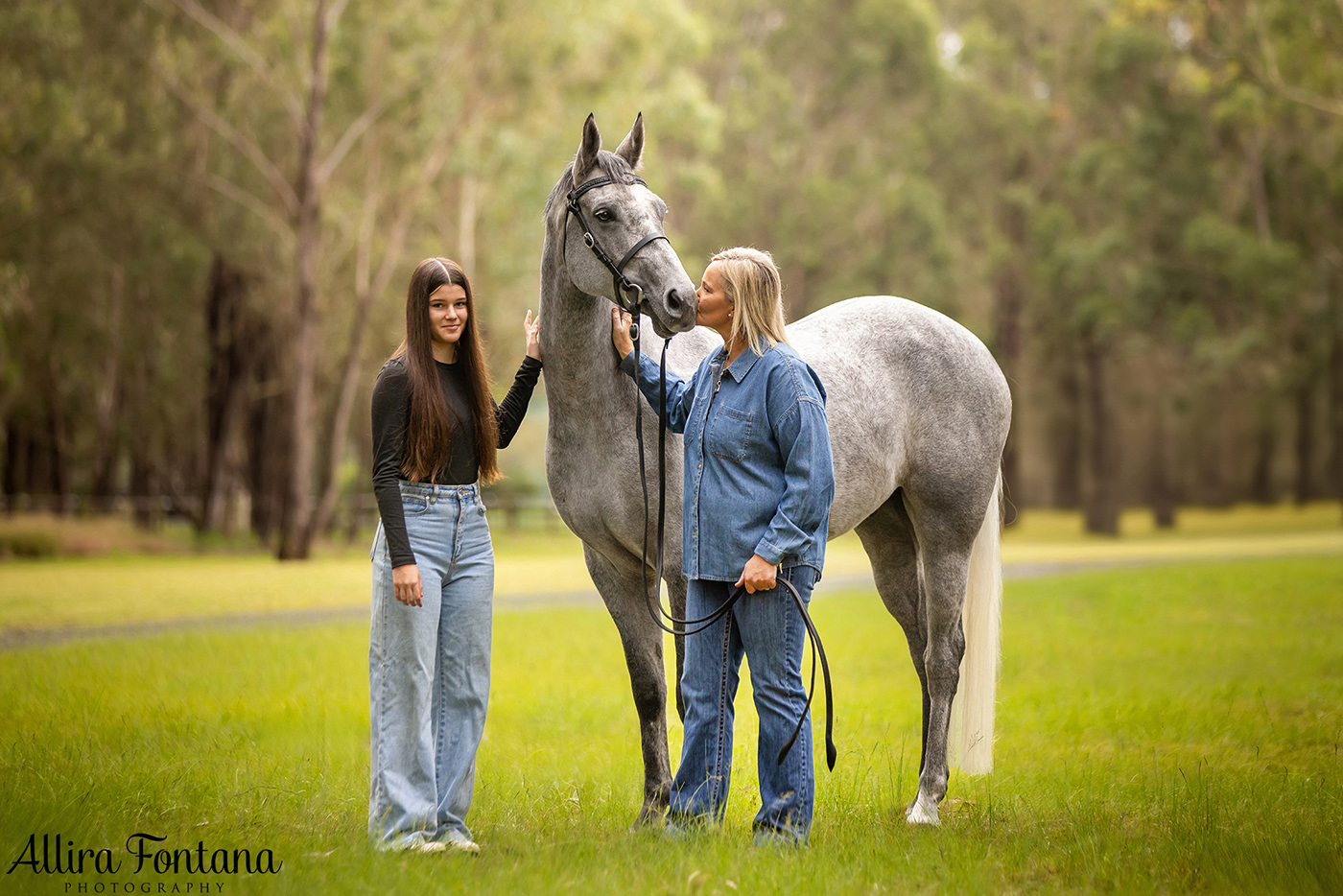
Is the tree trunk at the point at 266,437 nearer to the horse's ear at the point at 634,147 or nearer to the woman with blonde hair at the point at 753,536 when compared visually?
the horse's ear at the point at 634,147

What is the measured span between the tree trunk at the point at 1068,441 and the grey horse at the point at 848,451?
3183 centimetres

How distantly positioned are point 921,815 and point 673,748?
49.2 inches

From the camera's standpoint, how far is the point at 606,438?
430 centimetres

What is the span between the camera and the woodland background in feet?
71.5

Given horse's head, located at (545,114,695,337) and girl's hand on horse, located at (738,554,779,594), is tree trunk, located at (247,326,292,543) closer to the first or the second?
horse's head, located at (545,114,695,337)

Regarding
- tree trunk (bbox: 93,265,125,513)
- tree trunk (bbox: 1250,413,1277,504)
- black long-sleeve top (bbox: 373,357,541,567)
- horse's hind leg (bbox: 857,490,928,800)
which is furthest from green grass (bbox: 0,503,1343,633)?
horse's hind leg (bbox: 857,490,928,800)

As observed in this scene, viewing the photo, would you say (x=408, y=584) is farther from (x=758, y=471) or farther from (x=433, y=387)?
(x=758, y=471)

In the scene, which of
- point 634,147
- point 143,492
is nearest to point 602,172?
point 634,147

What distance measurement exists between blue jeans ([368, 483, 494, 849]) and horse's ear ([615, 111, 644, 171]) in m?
1.40

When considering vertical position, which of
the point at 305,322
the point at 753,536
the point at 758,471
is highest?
the point at 305,322

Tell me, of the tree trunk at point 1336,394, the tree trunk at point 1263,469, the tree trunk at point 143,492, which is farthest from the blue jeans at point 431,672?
the tree trunk at point 1263,469

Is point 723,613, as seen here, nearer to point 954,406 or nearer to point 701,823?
point 701,823

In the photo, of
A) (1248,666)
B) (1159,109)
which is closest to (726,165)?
(1159,109)

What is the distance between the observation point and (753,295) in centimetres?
384
